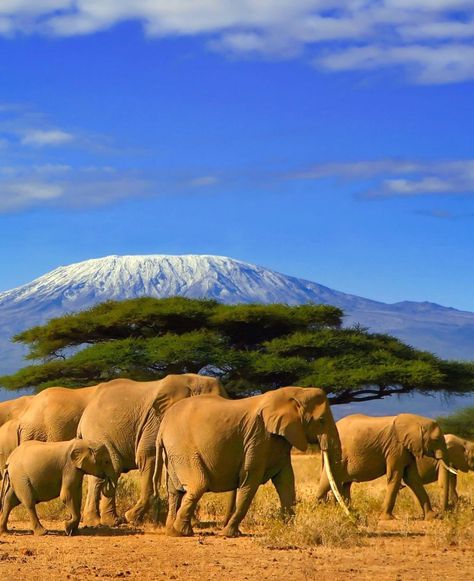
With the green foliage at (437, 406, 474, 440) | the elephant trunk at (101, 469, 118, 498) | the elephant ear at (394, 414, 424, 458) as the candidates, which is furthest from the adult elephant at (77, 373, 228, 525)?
the green foliage at (437, 406, 474, 440)

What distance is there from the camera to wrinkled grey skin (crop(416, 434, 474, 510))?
2266cm

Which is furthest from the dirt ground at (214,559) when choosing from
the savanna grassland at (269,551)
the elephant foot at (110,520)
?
the elephant foot at (110,520)

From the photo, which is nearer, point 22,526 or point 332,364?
point 22,526

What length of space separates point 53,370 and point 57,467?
30.8m

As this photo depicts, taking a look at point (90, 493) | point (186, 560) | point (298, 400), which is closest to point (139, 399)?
point (90, 493)

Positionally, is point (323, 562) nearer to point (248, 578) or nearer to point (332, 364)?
point (248, 578)

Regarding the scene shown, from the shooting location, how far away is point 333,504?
18.8m

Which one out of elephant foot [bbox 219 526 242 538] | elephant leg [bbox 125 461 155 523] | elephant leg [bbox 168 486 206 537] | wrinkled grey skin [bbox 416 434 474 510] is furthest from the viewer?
wrinkled grey skin [bbox 416 434 474 510]

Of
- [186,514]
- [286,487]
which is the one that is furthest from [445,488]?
[186,514]

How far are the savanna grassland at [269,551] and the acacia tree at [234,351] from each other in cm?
2487

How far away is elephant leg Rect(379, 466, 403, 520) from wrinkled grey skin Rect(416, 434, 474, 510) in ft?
3.56

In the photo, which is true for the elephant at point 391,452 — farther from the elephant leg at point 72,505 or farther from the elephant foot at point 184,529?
the elephant leg at point 72,505

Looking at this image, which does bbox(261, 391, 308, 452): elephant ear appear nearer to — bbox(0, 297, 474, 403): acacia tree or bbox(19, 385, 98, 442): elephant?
bbox(19, 385, 98, 442): elephant

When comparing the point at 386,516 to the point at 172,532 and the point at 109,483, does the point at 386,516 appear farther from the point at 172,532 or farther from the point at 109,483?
the point at 109,483
